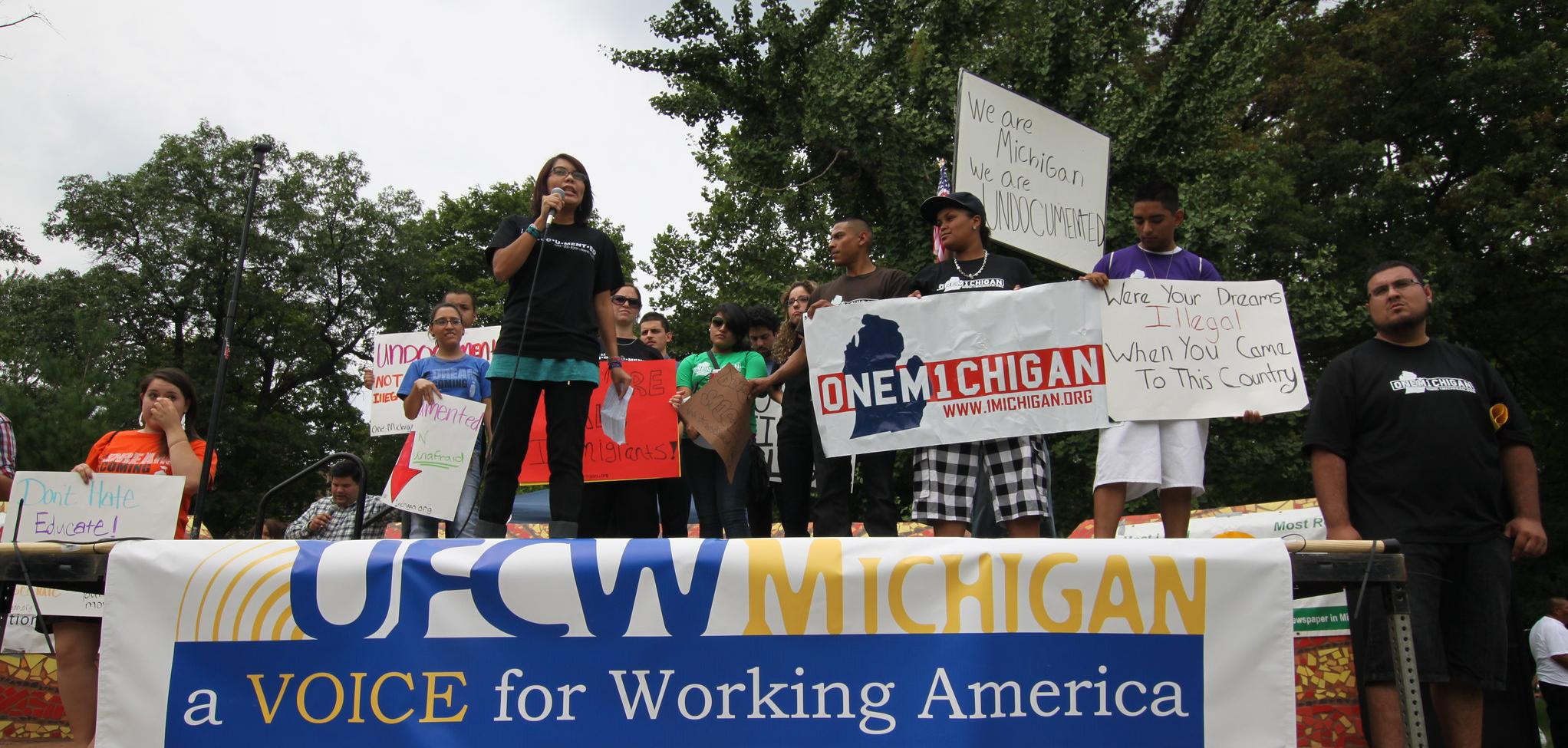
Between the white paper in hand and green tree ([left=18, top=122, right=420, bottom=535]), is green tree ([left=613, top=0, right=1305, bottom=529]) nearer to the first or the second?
the white paper in hand

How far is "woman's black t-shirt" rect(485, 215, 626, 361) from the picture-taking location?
4.70 metres

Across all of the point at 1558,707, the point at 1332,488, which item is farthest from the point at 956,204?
the point at 1558,707

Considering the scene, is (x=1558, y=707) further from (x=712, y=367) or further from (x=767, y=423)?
(x=712, y=367)

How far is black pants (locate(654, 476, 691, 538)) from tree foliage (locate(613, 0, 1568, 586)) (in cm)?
1056

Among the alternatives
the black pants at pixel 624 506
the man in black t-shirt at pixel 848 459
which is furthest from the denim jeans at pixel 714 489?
the man in black t-shirt at pixel 848 459

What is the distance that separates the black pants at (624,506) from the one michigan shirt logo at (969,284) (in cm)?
224

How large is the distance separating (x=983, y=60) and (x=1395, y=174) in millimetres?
8826

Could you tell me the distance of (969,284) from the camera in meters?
5.00

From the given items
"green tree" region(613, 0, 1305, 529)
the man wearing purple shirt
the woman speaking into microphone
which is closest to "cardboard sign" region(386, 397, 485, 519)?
the woman speaking into microphone

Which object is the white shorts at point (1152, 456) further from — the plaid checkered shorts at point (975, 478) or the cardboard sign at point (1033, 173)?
the cardboard sign at point (1033, 173)

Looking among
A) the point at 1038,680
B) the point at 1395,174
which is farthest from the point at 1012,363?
the point at 1395,174

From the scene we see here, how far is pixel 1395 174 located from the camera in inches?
798

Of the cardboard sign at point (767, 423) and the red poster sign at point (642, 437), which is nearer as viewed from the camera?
the red poster sign at point (642, 437)

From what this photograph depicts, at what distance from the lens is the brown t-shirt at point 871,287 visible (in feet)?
17.2
